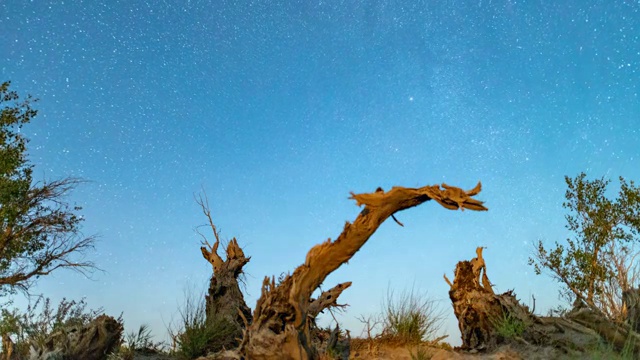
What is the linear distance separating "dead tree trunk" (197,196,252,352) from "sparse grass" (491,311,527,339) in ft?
18.2

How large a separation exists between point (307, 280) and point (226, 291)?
222 inches

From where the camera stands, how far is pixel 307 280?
8.95 m

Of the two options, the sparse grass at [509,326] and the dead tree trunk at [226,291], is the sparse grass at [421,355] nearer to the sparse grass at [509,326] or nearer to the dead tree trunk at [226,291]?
the sparse grass at [509,326]

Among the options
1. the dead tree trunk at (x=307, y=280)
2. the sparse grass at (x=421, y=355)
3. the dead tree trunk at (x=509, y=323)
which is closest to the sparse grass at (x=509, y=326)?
the dead tree trunk at (x=509, y=323)

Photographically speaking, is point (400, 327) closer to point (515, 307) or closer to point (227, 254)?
point (515, 307)

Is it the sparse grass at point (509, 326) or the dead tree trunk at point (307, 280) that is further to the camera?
the sparse grass at point (509, 326)

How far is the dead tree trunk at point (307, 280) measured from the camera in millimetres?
8539

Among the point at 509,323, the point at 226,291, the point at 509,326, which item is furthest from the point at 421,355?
the point at 226,291

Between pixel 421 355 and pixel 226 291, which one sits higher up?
pixel 226 291

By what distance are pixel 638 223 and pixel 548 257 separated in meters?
3.53

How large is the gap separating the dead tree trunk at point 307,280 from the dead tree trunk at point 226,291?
3.88m

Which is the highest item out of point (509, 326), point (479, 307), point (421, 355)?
point (479, 307)

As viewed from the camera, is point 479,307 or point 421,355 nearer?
point 421,355

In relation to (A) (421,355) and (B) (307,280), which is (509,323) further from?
(B) (307,280)
